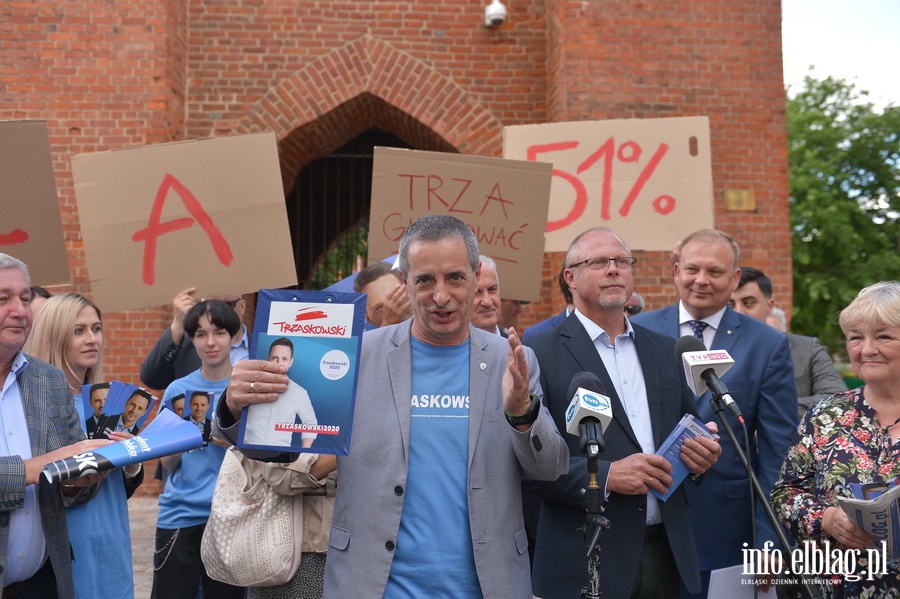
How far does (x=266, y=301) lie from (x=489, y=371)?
737mm

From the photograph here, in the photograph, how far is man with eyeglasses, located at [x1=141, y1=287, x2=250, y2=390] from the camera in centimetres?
512

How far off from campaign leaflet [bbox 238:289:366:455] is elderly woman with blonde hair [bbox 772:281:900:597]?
1.72 m

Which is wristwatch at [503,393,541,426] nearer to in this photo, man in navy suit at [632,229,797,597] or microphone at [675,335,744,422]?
microphone at [675,335,744,422]

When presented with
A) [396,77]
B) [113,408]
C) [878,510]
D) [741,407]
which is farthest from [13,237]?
[396,77]

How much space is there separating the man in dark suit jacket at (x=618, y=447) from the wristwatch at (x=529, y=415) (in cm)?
51

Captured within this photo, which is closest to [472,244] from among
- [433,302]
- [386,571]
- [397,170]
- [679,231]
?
[433,302]

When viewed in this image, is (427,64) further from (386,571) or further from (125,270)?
(386,571)

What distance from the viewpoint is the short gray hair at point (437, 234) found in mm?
2666

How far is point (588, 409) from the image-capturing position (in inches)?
96.0

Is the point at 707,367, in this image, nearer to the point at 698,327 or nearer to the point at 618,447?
the point at 618,447

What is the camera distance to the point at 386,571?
8.25 feet

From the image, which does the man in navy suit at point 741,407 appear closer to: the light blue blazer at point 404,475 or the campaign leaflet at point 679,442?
the campaign leaflet at point 679,442

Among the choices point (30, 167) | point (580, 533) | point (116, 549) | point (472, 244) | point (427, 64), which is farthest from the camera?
point (427, 64)

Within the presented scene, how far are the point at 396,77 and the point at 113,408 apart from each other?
583cm
